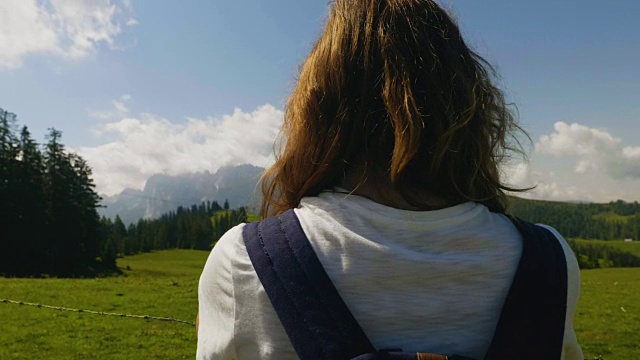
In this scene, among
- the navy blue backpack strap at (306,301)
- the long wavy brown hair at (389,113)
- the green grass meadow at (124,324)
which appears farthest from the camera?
the green grass meadow at (124,324)

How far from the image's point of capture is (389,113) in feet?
5.09

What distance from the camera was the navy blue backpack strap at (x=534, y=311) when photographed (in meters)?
1.34

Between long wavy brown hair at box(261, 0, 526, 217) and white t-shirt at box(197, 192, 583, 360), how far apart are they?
135 mm

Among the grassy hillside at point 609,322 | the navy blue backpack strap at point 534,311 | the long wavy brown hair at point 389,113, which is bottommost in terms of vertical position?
the grassy hillside at point 609,322

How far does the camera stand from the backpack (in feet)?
4.16

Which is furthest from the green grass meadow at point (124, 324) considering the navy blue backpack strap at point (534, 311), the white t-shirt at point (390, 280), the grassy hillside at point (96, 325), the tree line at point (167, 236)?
the tree line at point (167, 236)

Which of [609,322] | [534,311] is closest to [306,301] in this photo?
[534,311]

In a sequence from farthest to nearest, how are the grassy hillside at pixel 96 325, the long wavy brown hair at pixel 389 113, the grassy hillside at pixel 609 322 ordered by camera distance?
the grassy hillside at pixel 609 322 < the grassy hillside at pixel 96 325 < the long wavy brown hair at pixel 389 113

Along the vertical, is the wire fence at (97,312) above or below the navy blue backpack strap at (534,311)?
below

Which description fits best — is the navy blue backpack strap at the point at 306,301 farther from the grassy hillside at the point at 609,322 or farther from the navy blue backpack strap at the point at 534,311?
the grassy hillside at the point at 609,322

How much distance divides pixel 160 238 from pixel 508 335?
334 ft

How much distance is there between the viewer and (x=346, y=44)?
1641 mm

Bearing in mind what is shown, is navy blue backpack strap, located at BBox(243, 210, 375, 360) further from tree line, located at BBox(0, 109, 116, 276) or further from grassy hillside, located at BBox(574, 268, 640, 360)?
tree line, located at BBox(0, 109, 116, 276)

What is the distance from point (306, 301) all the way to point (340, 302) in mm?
87
